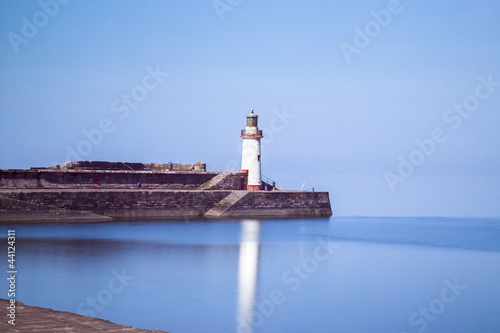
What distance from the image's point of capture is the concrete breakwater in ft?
68.9

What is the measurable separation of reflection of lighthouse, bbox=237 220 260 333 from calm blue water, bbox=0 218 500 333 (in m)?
0.02

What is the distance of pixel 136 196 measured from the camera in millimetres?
23078

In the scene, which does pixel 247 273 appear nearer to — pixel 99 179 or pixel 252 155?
pixel 99 179

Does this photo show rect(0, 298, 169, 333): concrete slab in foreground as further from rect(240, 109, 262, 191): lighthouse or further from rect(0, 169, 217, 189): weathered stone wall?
rect(240, 109, 262, 191): lighthouse

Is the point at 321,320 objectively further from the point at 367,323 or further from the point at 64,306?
the point at 64,306

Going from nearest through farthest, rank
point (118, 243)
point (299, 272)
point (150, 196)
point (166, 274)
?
point (166, 274), point (299, 272), point (118, 243), point (150, 196)

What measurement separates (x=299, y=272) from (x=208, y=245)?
4.14m

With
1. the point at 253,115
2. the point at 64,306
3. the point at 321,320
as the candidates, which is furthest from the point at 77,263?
the point at 253,115

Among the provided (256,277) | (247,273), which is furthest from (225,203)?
(256,277)

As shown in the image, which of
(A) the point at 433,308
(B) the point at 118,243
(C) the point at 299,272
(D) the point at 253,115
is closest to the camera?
(A) the point at 433,308

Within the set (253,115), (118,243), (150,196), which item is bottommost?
(118,243)

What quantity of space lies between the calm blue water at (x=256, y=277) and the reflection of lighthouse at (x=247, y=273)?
24 millimetres

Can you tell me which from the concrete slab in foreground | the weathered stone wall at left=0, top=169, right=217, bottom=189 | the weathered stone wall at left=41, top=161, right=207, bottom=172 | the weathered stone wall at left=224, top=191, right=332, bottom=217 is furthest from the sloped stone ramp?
the concrete slab in foreground

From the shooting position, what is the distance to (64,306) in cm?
1116
